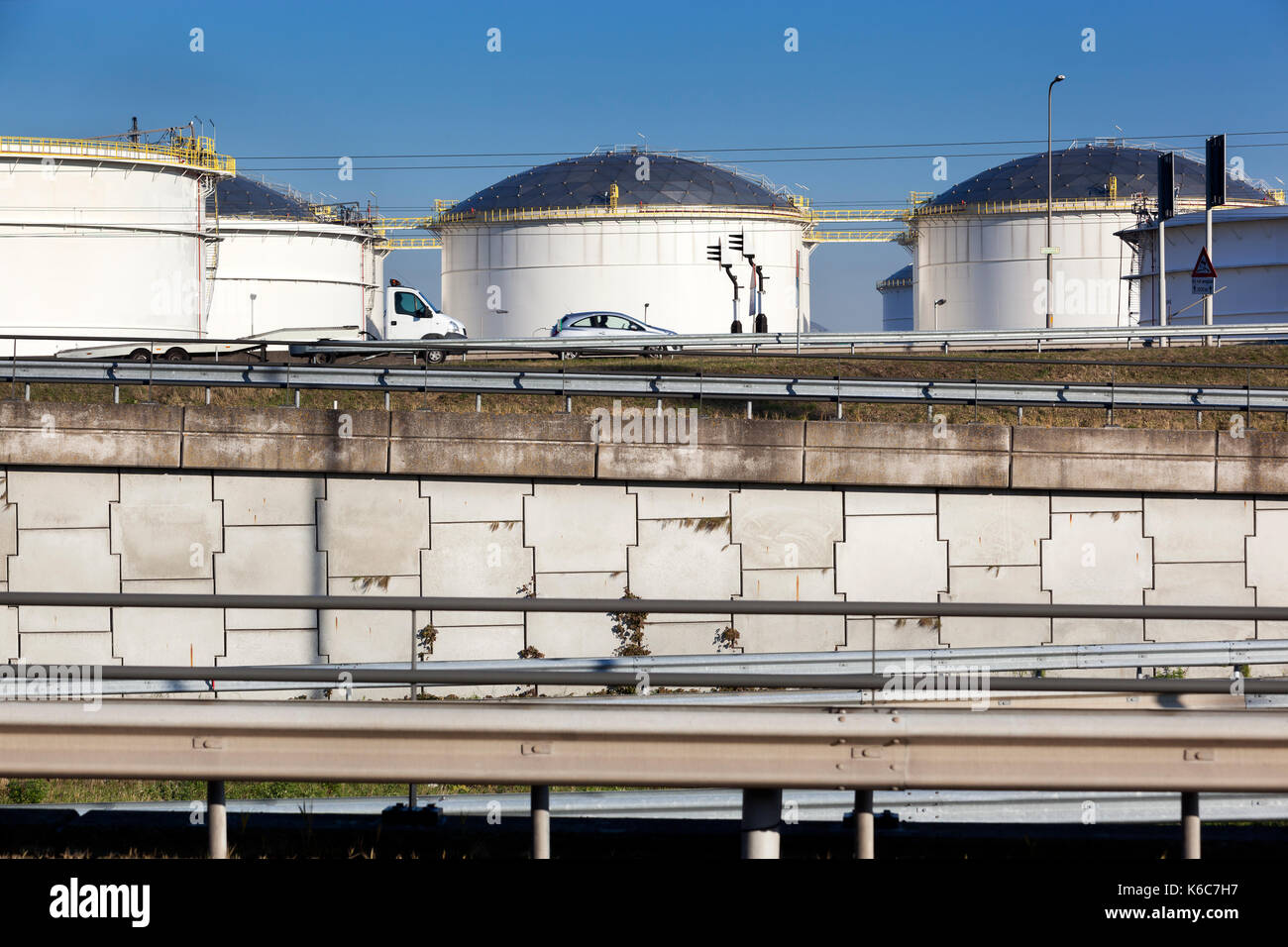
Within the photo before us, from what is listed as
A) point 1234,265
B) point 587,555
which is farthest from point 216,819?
point 1234,265

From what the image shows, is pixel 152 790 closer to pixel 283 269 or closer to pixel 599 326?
pixel 599 326

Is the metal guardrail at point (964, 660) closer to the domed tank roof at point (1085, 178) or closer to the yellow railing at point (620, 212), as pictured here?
the yellow railing at point (620, 212)

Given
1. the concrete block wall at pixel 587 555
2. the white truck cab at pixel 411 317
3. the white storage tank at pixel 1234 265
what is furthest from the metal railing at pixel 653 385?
the white storage tank at pixel 1234 265

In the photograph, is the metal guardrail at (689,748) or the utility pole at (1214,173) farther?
the utility pole at (1214,173)

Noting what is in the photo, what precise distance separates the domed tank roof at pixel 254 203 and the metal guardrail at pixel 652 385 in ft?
134

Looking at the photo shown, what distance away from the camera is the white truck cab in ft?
108

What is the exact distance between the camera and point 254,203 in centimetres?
5678

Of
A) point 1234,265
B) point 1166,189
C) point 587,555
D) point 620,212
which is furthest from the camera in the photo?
point 620,212

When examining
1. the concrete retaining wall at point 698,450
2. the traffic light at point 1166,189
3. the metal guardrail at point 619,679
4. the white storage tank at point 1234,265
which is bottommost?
the metal guardrail at point 619,679

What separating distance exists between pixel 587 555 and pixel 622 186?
140 feet

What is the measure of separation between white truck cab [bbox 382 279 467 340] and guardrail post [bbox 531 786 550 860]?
28.6 meters

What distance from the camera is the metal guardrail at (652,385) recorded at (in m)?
15.4

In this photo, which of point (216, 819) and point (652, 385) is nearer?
point (216, 819)
